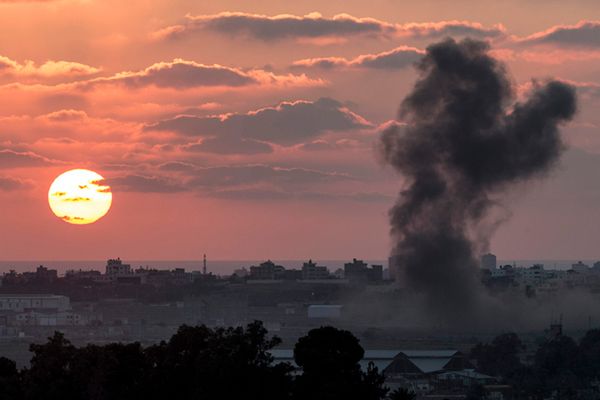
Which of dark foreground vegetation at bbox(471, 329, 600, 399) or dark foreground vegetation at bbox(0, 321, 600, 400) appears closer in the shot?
dark foreground vegetation at bbox(0, 321, 600, 400)

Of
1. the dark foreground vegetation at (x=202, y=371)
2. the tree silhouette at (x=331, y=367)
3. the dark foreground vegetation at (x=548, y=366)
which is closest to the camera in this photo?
the tree silhouette at (x=331, y=367)

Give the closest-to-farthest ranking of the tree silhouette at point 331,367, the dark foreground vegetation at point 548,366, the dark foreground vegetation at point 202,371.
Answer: the tree silhouette at point 331,367 → the dark foreground vegetation at point 202,371 → the dark foreground vegetation at point 548,366

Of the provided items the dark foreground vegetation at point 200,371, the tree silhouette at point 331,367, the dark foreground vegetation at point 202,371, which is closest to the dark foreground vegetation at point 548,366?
the dark foreground vegetation at point 200,371

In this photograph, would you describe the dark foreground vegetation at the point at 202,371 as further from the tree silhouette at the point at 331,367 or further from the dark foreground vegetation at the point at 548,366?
the dark foreground vegetation at the point at 548,366

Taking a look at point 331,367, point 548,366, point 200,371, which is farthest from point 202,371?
point 548,366

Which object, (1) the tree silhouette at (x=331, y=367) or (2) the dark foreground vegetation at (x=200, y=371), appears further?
(2) the dark foreground vegetation at (x=200, y=371)

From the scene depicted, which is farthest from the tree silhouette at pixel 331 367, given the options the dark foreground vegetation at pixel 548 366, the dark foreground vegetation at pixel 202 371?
the dark foreground vegetation at pixel 548 366

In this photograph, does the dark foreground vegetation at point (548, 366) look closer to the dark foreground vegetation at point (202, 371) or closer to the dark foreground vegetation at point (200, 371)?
the dark foreground vegetation at point (200, 371)

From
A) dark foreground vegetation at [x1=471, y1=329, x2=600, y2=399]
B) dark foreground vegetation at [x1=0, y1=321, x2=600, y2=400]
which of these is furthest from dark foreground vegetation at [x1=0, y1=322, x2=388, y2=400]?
dark foreground vegetation at [x1=471, y1=329, x2=600, y2=399]

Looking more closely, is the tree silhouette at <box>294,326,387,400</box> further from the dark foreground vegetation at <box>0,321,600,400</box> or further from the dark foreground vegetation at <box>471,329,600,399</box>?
the dark foreground vegetation at <box>471,329,600,399</box>

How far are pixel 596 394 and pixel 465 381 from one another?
1261cm

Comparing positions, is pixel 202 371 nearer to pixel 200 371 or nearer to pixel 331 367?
pixel 200 371

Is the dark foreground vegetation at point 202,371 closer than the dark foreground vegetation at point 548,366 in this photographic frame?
Yes

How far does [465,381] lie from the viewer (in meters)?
122
